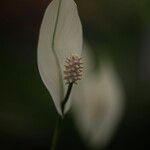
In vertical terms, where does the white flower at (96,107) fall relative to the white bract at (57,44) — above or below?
below

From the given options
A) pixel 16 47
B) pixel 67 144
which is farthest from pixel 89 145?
pixel 16 47

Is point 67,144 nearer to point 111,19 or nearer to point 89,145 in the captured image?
point 89,145

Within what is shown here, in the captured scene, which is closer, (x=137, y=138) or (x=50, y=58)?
(x=50, y=58)
